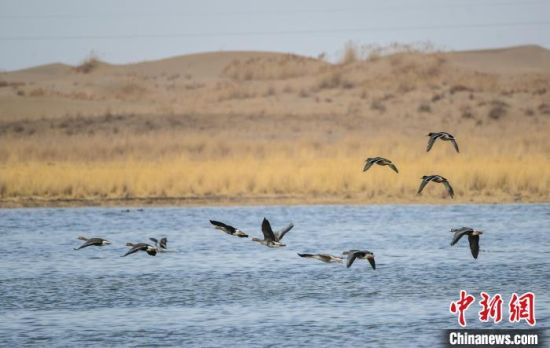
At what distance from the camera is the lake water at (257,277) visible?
16.9 metres

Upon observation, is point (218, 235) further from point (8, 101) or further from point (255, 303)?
point (8, 101)

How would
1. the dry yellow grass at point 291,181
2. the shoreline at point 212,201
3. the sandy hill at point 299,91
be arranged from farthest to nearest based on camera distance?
the sandy hill at point 299,91 < the dry yellow grass at point 291,181 < the shoreline at point 212,201

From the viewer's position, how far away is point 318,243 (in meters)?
26.0

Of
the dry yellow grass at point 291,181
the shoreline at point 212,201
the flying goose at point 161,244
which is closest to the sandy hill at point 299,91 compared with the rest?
the dry yellow grass at point 291,181

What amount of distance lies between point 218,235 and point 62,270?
242 inches

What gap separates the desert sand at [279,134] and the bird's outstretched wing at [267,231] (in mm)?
15179

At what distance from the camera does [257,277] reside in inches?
850

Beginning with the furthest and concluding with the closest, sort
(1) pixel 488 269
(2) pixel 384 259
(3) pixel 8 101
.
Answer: (3) pixel 8 101 < (2) pixel 384 259 < (1) pixel 488 269

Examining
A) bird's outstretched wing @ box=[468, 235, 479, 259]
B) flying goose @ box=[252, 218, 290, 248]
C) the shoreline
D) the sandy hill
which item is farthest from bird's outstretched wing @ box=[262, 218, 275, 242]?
the sandy hill

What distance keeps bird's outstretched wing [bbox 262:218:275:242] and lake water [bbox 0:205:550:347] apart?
956 millimetres

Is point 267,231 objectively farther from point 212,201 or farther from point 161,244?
point 212,201

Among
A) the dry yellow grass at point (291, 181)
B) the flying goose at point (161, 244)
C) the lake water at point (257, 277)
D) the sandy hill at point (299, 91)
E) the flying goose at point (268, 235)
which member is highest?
the sandy hill at point (299, 91)

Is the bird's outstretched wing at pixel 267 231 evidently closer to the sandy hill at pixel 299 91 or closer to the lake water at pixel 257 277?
the lake water at pixel 257 277

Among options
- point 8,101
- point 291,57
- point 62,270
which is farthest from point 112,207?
point 291,57
